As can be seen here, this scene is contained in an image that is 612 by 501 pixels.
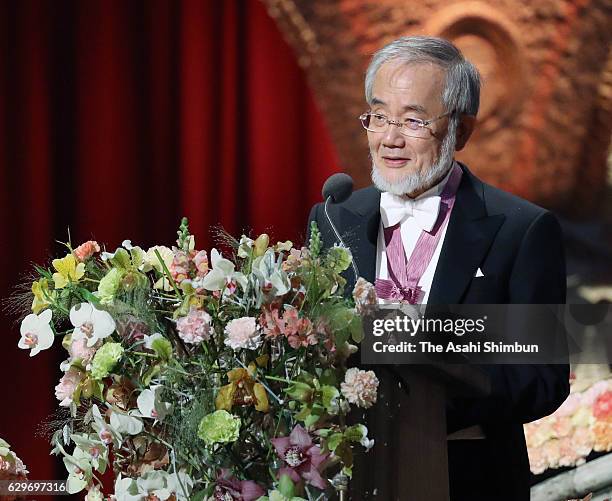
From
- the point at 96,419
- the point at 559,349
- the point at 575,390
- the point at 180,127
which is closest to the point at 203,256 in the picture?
the point at 96,419

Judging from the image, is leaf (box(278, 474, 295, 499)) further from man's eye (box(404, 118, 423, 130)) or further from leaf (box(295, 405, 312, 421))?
man's eye (box(404, 118, 423, 130))

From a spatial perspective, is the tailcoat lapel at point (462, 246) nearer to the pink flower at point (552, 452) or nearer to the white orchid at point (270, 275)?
the white orchid at point (270, 275)

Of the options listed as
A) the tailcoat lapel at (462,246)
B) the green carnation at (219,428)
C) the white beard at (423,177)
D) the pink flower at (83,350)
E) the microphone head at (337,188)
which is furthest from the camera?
the white beard at (423,177)

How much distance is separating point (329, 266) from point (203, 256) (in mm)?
185

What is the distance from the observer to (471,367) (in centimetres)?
145

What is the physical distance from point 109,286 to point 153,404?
191mm

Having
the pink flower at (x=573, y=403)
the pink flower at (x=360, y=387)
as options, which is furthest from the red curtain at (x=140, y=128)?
the pink flower at (x=360, y=387)

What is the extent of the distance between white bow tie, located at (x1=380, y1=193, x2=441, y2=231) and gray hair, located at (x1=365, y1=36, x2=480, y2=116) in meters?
0.19

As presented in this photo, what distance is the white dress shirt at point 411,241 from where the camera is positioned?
76.2 inches

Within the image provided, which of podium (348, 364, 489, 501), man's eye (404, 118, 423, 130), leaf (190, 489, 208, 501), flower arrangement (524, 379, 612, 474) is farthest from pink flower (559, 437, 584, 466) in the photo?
leaf (190, 489, 208, 501)

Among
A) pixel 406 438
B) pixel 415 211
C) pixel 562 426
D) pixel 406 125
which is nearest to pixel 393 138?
pixel 406 125

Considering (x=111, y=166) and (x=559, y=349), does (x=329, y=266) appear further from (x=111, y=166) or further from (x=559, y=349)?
(x=111, y=166)

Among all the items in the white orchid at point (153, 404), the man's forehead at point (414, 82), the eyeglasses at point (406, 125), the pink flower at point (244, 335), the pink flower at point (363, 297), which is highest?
the man's forehead at point (414, 82)

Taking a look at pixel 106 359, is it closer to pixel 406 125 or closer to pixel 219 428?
pixel 219 428
